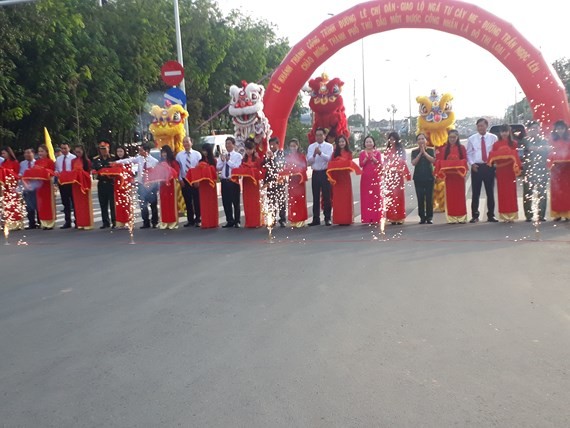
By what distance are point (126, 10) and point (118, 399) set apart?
31003 millimetres

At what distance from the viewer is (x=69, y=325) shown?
19.0 ft

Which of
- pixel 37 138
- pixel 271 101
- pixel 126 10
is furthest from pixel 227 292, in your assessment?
pixel 126 10

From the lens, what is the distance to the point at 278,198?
1185 cm

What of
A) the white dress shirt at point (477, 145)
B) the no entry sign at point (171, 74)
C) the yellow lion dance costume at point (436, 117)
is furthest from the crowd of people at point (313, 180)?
the no entry sign at point (171, 74)

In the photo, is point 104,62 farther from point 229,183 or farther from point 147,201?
point 229,183

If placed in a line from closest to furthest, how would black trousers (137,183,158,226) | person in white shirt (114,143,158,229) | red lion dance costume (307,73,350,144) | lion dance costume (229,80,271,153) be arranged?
person in white shirt (114,143,158,229) < black trousers (137,183,158,226) < lion dance costume (229,80,271,153) < red lion dance costume (307,73,350,144)

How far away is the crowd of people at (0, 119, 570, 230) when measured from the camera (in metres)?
11.0

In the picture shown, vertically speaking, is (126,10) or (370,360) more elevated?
(126,10)

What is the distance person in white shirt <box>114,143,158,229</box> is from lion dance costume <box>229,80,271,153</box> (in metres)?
2.76

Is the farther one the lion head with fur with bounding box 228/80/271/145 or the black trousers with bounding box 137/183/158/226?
the lion head with fur with bounding box 228/80/271/145

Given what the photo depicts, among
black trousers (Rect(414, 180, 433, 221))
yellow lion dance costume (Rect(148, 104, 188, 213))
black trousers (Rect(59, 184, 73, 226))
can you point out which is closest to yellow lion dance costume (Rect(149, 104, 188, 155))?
yellow lion dance costume (Rect(148, 104, 188, 213))

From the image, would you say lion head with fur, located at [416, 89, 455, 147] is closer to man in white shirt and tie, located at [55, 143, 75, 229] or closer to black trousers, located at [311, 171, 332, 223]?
black trousers, located at [311, 171, 332, 223]

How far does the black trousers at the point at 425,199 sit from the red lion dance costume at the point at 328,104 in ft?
14.5

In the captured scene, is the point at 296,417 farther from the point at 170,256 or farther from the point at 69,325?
→ the point at 170,256
